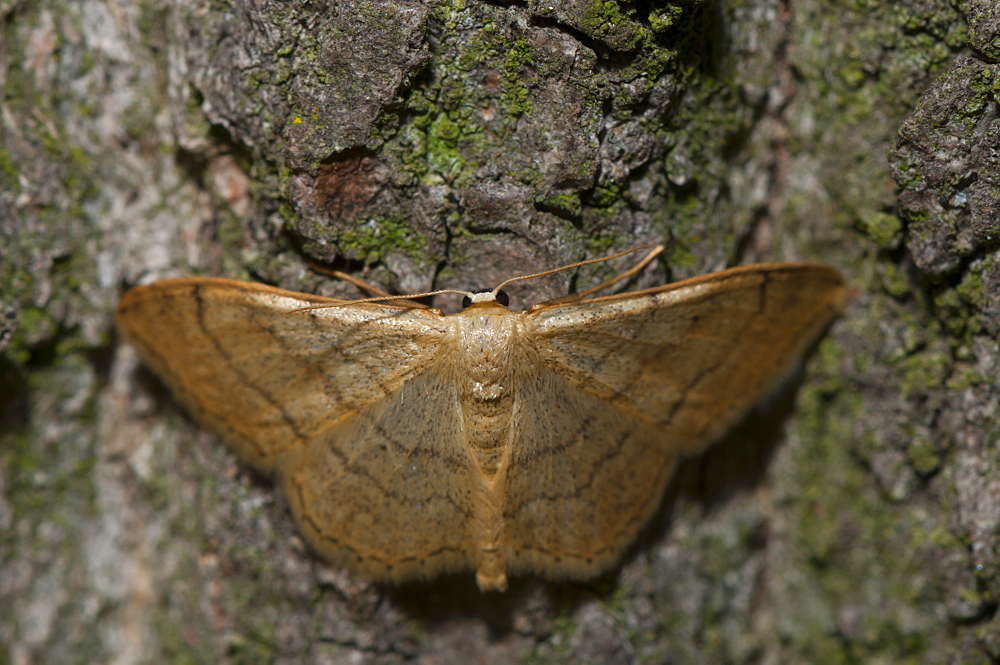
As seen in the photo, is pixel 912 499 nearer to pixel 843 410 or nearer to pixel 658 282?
pixel 843 410

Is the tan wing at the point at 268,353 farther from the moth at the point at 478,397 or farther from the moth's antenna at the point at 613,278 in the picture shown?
the moth's antenna at the point at 613,278

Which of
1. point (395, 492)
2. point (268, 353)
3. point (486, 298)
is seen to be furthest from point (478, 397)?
point (268, 353)

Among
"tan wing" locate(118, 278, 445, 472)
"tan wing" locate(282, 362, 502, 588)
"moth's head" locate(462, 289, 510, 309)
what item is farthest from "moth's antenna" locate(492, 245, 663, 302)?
"tan wing" locate(282, 362, 502, 588)

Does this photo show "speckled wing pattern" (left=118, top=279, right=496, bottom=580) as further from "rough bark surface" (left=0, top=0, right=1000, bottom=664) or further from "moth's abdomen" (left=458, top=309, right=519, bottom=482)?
"rough bark surface" (left=0, top=0, right=1000, bottom=664)

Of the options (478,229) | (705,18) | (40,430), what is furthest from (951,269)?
(40,430)

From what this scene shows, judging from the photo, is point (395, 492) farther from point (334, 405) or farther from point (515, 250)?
point (515, 250)
